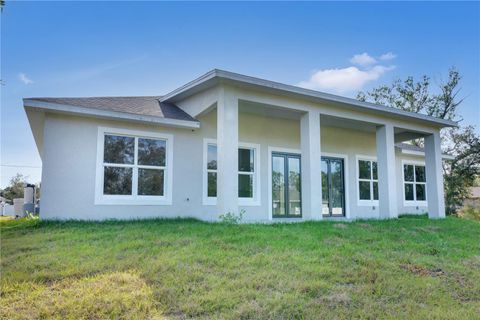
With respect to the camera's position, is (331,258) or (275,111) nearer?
(331,258)

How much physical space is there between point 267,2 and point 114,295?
30.5 ft

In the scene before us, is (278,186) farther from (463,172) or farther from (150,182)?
(463,172)

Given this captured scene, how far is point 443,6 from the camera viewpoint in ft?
37.6

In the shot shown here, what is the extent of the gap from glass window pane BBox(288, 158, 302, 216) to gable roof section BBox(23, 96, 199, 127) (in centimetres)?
400

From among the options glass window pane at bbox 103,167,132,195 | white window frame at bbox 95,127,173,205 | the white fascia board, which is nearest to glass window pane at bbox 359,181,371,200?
the white fascia board

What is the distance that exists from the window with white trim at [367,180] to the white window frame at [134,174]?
Answer: 7.65m

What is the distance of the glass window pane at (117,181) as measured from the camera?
340 inches

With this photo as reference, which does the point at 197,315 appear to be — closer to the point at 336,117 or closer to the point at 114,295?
the point at 114,295

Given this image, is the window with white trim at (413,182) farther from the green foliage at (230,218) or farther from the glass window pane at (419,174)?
the green foliage at (230,218)

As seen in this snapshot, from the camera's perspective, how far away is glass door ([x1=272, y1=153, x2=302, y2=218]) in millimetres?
11398

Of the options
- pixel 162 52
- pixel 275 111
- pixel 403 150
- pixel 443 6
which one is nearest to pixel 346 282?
pixel 275 111

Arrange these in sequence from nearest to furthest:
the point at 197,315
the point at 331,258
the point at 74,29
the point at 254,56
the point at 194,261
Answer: the point at 197,315 → the point at 194,261 → the point at 331,258 → the point at 74,29 → the point at 254,56

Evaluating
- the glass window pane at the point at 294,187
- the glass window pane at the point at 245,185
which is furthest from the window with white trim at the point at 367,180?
the glass window pane at the point at 245,185

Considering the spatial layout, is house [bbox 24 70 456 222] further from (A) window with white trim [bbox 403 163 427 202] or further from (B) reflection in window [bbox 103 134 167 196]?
(A) window with white trim [bbox 403 163 427 202]
